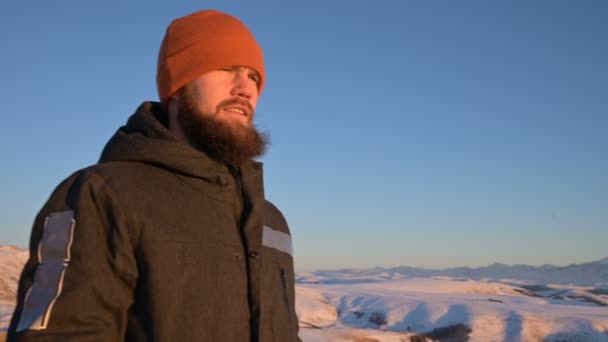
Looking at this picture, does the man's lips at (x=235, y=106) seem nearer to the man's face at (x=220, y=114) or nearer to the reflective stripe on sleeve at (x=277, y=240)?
the man's face at (x=220, y=114)

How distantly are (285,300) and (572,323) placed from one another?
15880 mm

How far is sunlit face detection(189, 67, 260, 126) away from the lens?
8.37ft

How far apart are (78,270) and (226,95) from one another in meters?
1.05

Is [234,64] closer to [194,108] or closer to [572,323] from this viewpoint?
[194,108]

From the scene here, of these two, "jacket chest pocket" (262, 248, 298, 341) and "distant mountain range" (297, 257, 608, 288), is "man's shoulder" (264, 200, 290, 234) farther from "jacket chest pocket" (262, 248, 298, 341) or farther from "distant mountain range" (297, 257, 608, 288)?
"distant mountain range" (297, 257, 608, 288)

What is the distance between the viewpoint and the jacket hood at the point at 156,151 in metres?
2.19

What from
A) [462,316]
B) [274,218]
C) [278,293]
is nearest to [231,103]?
[274,218]

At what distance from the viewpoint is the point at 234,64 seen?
262cm

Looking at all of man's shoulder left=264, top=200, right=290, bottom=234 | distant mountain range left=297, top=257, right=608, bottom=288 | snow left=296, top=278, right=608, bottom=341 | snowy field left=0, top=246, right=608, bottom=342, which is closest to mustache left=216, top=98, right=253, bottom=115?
man's shoulder left=264, top=200, right=290, bottom=234

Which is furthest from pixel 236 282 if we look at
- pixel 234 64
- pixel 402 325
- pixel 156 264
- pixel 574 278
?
pixel 574 278

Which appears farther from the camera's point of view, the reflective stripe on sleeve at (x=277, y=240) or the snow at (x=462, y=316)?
the snow at (x=462, y=316)

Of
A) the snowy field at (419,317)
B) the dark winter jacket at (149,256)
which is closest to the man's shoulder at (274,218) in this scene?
the dark winter jacket at (149,256)

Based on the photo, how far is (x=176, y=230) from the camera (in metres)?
2.07

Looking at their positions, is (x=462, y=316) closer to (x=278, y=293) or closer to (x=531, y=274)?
(x=278, y=293)
